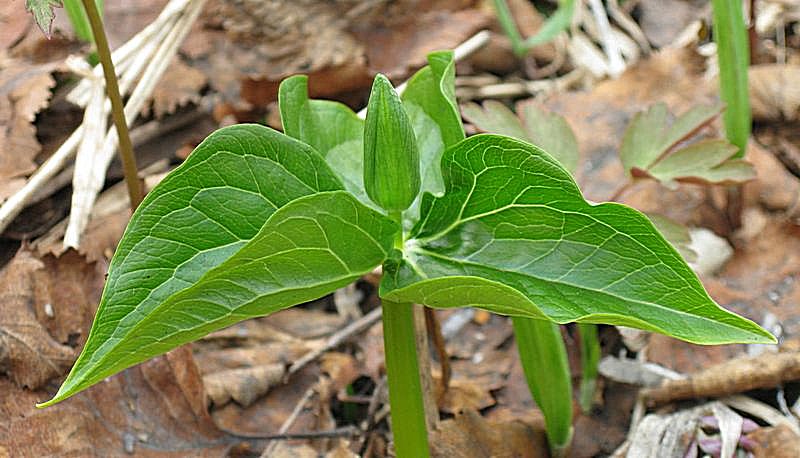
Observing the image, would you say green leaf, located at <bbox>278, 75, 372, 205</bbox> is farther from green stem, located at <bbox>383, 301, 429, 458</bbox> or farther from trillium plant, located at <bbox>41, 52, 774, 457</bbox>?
green stem, located at <bbox>383, 301, 429, 458</bbox>

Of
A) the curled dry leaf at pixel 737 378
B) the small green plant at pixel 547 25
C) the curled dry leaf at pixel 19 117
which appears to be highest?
the curled dry leaf at pixel 19 117

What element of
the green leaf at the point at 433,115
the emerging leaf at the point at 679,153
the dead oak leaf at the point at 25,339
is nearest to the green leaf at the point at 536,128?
the emerging leaf at the point at 679,153

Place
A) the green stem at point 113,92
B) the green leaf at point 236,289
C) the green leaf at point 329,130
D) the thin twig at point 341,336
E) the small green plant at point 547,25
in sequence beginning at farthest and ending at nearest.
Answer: the small green plant at point 547,25 → the thin twig at point 341,336 → the green stem at point 113,92 → the green leaf at point 329,130 → the green leaf at point 236,289

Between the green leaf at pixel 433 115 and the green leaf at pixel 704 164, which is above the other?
the green leaf at pixel 433 115

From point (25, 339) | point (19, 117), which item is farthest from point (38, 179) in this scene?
point (25, 339)

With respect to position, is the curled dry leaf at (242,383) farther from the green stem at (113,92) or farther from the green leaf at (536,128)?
the green leaf at (536,128)

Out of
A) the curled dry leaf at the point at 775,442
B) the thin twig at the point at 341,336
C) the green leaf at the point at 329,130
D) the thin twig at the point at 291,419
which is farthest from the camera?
the thin twig at the point at 341,336

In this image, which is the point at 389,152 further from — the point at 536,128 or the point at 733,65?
the point at 733,65

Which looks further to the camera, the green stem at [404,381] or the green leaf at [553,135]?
the green leaf at [553,135]
